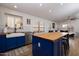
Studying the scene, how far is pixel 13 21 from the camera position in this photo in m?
2.76

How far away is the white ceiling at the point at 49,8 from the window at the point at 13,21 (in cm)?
18

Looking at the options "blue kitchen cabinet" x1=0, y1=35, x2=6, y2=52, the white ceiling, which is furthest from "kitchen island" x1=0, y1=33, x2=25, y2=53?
the white ceiling

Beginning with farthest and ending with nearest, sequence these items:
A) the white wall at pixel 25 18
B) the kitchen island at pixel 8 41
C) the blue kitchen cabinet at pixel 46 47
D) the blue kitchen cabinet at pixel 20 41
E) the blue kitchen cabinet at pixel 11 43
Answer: the blue kitchen cabinet at pixel 20 41 < the blue kitchen cabinet at pixel 11 43 < the kitchen island at pixel 8 41 < the white wall at pixel 25 18 < the blue kitchen cabinet at pixel 46 47

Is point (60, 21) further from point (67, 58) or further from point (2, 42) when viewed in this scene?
point (2, 42)

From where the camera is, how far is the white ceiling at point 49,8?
8.82 ft

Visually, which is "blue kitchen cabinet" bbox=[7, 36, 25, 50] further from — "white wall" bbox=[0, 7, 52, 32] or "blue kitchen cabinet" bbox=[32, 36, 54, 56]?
"blue kitchen cabinet" bbox=[32, 36, 54, 56]

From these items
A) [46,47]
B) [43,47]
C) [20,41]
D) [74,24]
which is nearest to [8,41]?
[20,41]

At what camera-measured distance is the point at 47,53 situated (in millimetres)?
2543

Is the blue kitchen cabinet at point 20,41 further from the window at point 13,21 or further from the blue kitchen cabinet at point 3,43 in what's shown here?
the window at point 13,21

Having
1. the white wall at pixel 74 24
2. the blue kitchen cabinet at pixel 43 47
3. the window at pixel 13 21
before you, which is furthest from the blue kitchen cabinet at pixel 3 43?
the white wall at pixel 74 24

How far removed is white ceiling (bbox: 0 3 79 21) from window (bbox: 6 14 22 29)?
182 millimetres

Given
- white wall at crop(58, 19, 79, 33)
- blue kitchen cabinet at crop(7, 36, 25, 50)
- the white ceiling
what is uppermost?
the white ceiling

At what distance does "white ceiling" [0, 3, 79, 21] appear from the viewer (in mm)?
2689

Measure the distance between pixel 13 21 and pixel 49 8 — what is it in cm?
80
